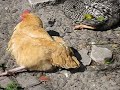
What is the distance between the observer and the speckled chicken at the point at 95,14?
5.00 m

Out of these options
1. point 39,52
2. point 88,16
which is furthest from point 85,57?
point 39,52

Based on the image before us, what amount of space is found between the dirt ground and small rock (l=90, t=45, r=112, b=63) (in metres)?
0.07

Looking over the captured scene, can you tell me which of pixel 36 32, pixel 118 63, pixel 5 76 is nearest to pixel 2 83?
pixel 5 76

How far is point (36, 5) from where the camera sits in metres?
5.44

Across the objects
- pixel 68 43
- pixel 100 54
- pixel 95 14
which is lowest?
pixel 100 54

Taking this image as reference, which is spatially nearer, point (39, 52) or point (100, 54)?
point (39, 52)

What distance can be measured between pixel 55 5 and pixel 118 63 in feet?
5.07

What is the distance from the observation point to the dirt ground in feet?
14.0

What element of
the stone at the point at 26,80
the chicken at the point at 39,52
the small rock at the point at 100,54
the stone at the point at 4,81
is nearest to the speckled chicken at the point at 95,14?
the small rock at the point at 100,54

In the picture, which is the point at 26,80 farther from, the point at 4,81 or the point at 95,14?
the point at 95,14

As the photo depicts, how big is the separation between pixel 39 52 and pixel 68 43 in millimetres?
838

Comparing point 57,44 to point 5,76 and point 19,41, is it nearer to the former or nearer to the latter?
point 19,41

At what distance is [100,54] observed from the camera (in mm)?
4660

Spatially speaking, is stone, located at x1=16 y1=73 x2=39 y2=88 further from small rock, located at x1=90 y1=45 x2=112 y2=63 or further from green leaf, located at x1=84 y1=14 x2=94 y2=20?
green leaf, located at x1=84 y1=14 x2=94 y2=20
